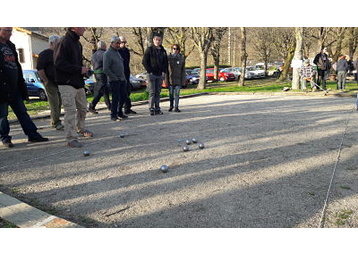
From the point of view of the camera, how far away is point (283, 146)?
498 centimetres

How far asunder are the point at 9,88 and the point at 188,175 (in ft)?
11.8

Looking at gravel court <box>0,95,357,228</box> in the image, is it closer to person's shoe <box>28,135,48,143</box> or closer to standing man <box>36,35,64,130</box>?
person's shoe <box>28,135,48,143</box>

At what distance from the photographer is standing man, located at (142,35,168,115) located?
27.0ft

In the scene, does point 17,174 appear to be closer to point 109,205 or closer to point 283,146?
point 109,205

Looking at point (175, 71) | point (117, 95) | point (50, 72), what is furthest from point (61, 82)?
point (175, 71)

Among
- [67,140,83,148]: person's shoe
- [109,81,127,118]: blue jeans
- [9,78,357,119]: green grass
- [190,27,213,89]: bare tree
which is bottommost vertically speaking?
[67,140,83,148]: person's shoe

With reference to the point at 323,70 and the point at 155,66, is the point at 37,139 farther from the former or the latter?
the point at 323,70

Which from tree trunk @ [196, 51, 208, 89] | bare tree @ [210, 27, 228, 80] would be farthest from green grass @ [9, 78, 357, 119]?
bare tree @ [210, 27, 228, 80]

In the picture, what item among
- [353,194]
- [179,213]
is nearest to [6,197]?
[179,213]

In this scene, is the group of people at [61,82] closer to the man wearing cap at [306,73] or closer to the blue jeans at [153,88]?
the blue jeans at [153,88]

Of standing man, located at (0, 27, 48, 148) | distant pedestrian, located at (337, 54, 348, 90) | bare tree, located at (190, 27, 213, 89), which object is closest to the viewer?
standing man, located at (0, 27, 48, 148)

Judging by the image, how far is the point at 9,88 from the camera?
5.15 meters

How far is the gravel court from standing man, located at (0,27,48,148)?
1.04 ft

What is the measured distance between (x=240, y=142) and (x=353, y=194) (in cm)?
233
